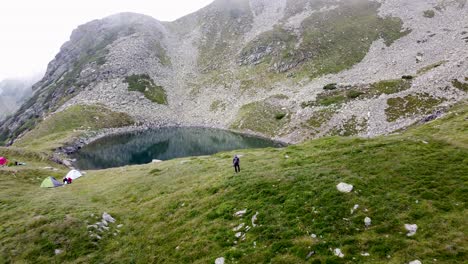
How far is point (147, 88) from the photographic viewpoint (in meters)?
152

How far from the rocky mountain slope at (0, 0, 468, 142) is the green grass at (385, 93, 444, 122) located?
0.25 meters

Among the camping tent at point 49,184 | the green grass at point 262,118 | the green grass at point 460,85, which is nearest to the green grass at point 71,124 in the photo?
the green grass at point 262,118

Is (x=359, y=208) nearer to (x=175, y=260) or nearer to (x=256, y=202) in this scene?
(x=256, y=202)

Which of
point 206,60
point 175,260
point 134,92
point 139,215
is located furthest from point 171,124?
point 175,260

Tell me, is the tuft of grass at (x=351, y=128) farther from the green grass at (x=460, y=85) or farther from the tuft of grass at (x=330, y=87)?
the tuft of grass at (x=330, y=87)

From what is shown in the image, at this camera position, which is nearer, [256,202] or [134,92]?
→ [256,202]

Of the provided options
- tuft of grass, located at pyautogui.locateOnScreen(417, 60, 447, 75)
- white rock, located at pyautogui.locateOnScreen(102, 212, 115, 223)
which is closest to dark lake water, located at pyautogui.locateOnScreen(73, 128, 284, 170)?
tuft of grass, located at pyautogui.locateOnScreen(417, 60, 447, 75)

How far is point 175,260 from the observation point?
61.0ft

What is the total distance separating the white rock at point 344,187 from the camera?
21.1 m

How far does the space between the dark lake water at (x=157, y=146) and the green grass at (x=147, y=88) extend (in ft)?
105

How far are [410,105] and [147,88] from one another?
119m

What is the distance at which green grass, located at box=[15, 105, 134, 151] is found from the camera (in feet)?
341

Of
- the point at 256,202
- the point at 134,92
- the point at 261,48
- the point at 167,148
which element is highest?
the point at 261,48

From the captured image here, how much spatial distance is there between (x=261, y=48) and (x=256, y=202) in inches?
5557
